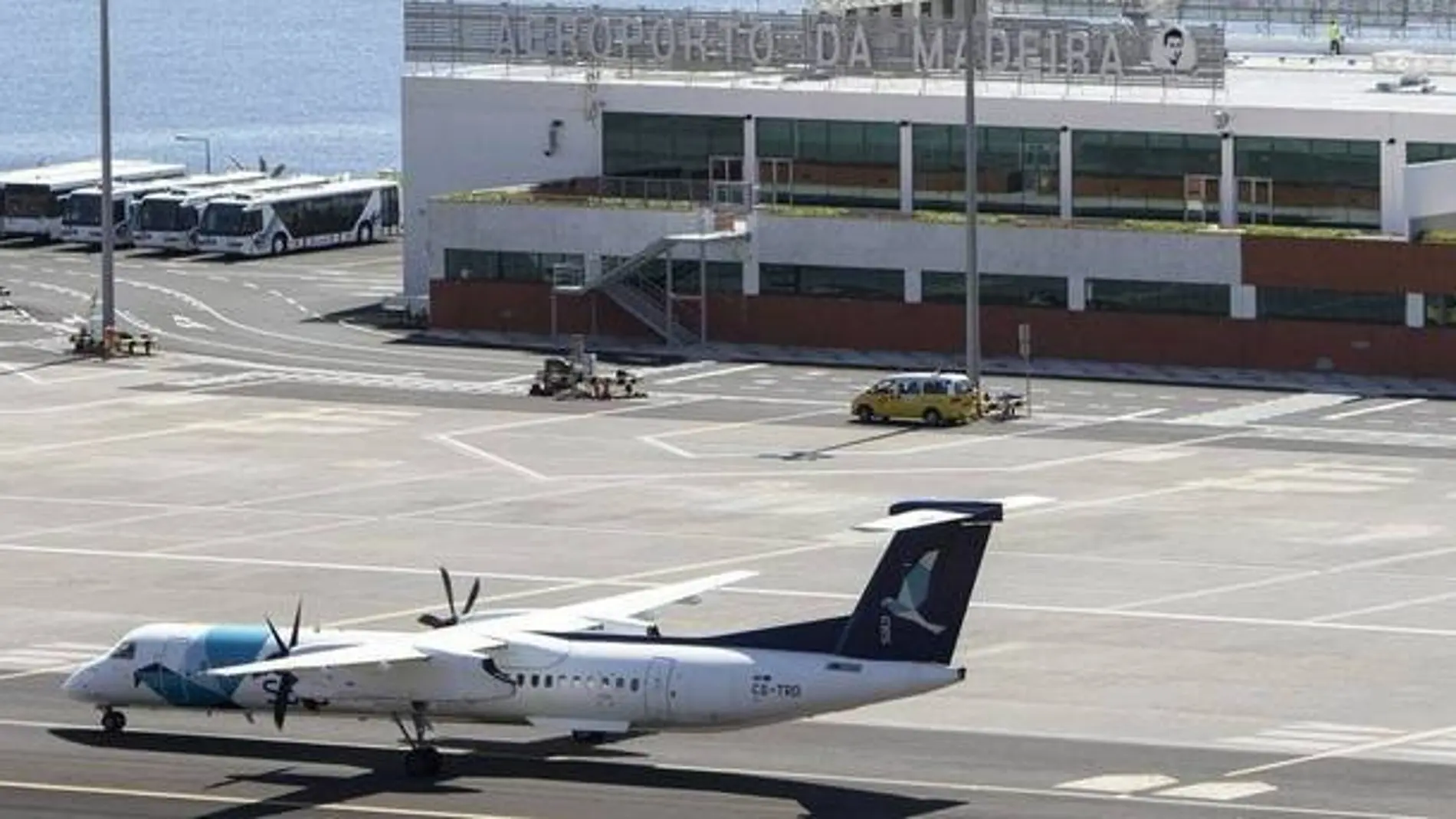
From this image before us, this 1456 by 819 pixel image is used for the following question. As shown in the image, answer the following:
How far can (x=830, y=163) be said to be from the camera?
160 m

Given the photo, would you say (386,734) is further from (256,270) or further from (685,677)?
(256,270)

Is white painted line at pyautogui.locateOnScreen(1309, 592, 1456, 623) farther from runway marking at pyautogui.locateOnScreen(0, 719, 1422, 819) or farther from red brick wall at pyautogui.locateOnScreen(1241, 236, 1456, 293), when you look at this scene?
red brick wall at pyautogui.locateOnScreen(1241, 236, 1456, 293)

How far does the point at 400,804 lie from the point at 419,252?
91375 mm

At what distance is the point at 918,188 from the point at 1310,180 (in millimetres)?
15971

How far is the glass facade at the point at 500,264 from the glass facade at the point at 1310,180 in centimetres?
2643

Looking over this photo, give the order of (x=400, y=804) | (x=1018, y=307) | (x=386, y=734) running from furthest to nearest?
1. (x=1018, y=307)
2. (x=386, y=734)
3. (x=400, y=804)

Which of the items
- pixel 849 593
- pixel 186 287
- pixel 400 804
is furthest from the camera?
pixel 186 287

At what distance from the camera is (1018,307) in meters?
150

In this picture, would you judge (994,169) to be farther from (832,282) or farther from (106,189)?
(106,189)

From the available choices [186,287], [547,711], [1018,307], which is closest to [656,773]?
[547,711]

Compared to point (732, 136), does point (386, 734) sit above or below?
Answer: below

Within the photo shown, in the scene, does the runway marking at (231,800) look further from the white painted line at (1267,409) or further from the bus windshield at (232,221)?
the bus windshield at (232,221)

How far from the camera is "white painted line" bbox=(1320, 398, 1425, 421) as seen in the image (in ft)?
438

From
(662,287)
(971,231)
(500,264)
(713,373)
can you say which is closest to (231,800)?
(971,231)
